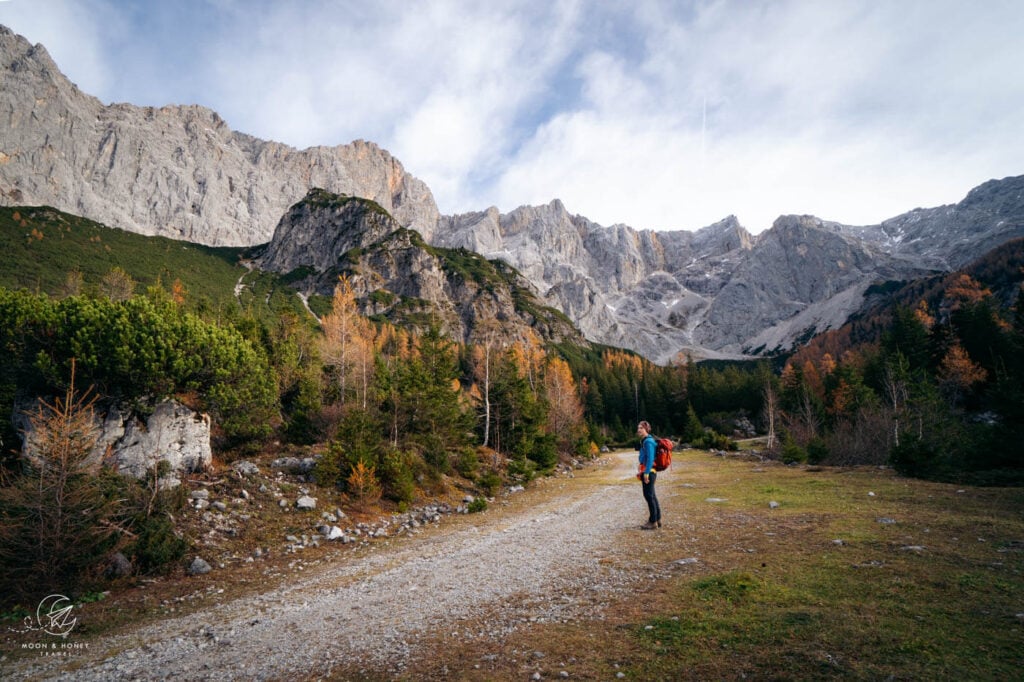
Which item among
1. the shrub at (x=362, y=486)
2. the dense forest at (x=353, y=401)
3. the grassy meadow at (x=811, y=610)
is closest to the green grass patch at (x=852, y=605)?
the grassy meadow at (x=811, y=610)

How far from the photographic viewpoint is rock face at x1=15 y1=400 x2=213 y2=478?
1387cm

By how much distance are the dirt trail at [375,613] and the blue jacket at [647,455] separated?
193 centimetres

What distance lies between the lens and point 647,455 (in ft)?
38.8

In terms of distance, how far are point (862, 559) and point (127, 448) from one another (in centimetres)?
2092

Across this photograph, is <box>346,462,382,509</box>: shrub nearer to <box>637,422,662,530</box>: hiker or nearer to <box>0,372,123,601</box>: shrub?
<box>0,372,123,601</box>: shrub

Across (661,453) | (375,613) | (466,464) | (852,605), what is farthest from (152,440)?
(852,605)

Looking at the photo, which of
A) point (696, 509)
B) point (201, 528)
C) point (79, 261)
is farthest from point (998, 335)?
point (79, 261)

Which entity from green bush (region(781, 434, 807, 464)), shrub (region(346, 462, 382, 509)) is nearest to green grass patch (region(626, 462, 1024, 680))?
shrub (region(346, 462, 382, 509))

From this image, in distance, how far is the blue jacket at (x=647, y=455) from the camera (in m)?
11.8

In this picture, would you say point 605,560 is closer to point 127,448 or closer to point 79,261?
point 127,448

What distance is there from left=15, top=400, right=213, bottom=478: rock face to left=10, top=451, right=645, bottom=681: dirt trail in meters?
7.80

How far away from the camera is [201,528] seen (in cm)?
1266

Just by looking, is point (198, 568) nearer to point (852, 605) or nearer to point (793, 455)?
point (852, 605)

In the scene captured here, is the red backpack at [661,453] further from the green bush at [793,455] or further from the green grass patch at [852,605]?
the green bush at [793,455]
